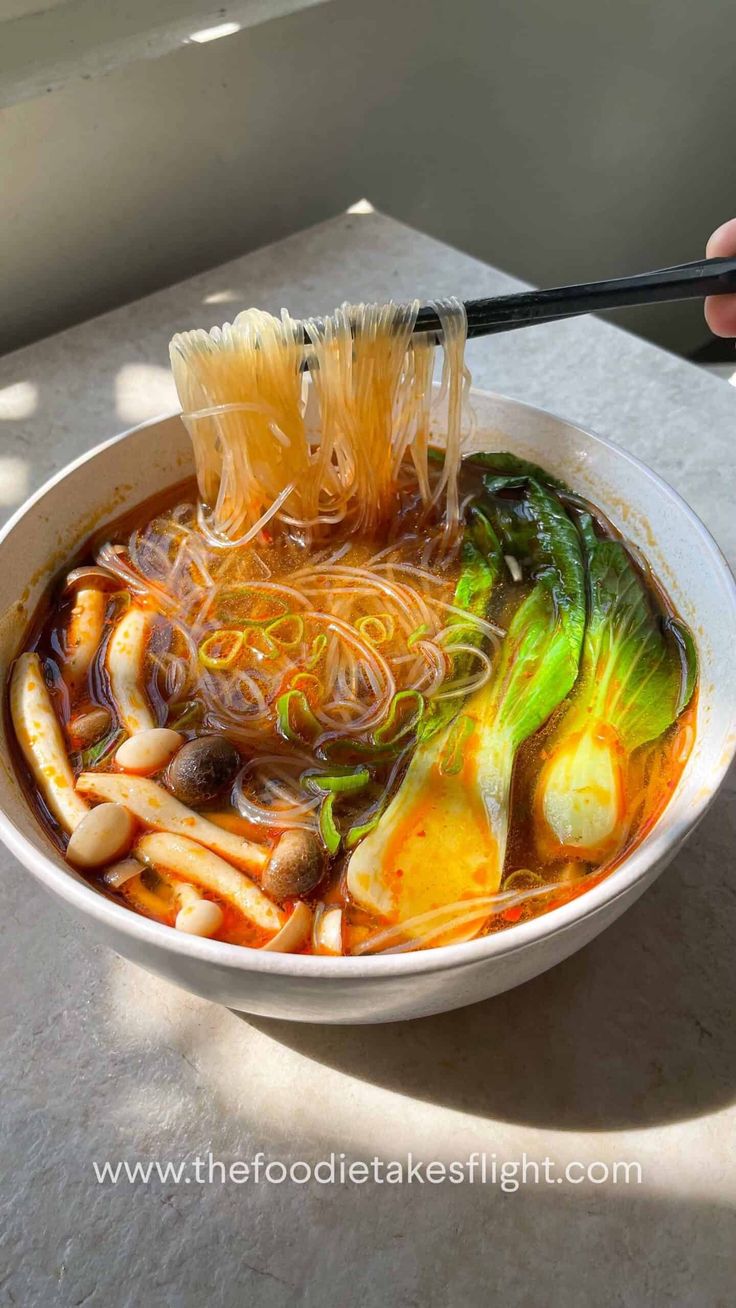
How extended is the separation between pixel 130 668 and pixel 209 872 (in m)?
0.37

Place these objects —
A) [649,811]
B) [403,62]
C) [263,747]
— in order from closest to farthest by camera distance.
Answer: [649,811] → [263,747] → [403,62]

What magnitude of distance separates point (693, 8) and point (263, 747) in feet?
11.5

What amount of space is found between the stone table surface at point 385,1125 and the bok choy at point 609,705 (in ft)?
0.60

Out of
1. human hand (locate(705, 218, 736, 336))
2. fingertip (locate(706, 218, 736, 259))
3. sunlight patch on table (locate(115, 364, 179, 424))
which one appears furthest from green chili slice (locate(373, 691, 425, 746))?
sunlight patch on table (locate(115, 364, 179, 424))

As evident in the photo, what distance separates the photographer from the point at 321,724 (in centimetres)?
135

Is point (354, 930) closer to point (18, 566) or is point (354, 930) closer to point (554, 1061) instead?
point (554, 1061)

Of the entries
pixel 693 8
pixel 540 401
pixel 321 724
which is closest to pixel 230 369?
pixel 321 724

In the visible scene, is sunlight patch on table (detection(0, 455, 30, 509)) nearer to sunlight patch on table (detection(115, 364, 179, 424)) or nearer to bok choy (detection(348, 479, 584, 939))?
Answer: sunlight patch on table (detection(115, 364, 179, 424))

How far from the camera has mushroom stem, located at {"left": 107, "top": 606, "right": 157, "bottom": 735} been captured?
1.32 metres

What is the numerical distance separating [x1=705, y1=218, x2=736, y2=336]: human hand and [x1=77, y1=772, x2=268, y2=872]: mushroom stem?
3.36 feet

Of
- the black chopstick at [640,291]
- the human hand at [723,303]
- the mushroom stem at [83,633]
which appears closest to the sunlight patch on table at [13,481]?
the mushroom stem at [83,633]

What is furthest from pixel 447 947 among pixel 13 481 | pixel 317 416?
pixel 13 481

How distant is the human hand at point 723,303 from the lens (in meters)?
1.40

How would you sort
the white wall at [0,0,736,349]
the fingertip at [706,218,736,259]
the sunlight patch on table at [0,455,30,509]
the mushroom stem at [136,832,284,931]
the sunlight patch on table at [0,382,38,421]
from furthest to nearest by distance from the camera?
the white wall at [0,0,736,349], the sunlight patch on table at [0,382,38,421], the sunlight patch on table at [0,455,30,509], the fingertip at [706,218,736,259], the mushroom stem at [136,832,284,931]
